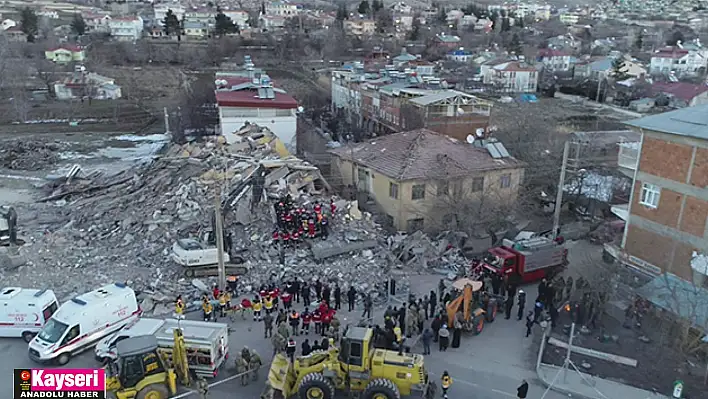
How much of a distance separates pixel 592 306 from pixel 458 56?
8965cm

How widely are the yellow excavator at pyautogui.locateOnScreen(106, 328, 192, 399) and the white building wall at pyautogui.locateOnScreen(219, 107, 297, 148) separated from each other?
2478cm

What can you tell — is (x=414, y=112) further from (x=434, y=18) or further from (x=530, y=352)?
(x=434, y=18)

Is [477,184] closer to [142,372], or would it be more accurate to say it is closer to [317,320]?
[317,320]

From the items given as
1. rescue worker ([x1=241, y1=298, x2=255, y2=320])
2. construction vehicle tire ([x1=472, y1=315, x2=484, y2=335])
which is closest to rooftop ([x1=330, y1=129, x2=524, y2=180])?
construction vehicle tire ([x1=472, y1=315, x2=484, y2=335])

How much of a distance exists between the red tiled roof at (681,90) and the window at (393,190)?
54711 mm

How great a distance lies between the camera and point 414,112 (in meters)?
39.0

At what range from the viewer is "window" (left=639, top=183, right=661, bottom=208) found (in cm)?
1867

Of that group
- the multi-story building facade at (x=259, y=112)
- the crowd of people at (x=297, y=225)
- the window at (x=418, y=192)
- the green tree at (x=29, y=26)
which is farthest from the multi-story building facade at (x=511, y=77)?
the green tree at (x=29, y=26)

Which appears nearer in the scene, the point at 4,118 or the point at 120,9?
the point at 4,118

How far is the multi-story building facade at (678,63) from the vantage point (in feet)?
296

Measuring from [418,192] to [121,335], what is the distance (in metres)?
15.3

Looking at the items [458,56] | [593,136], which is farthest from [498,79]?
[593,136]

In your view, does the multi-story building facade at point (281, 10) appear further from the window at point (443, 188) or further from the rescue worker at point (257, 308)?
the rescue worker at point (257, 308)

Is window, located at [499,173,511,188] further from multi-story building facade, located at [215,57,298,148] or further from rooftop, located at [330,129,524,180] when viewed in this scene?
multi-story building facade, located at [215,57,298,148]
